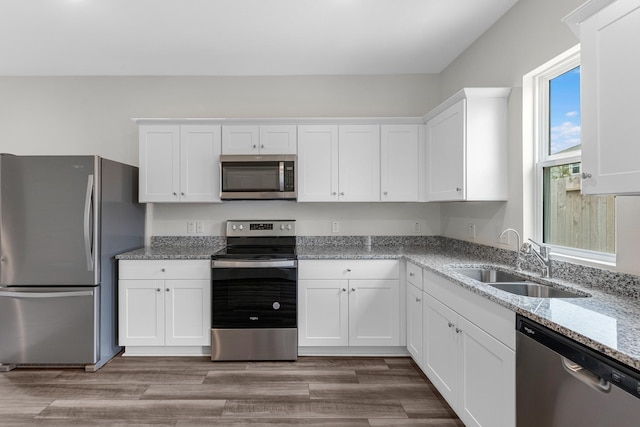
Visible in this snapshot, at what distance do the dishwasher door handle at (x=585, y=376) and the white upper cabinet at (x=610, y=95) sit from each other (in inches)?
25.0

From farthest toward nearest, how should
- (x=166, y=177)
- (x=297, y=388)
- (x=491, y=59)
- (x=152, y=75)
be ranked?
(x=152, y=75)
(x=166, y=177)
(x=491, y=59)
(x=297, y=388)

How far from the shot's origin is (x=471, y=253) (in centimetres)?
297

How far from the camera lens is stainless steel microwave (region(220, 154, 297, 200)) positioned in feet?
10.5

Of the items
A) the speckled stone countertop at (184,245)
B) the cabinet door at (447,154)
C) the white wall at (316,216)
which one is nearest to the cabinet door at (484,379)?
the cabinet door at (447,154)

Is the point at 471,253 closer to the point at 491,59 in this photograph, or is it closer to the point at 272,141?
the point at 491,59

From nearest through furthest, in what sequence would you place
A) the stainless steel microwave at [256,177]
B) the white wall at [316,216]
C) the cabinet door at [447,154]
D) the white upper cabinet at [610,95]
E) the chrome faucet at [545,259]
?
the white upper cabinet at [610,95]
the chrome faucet at [545,259]
the cabinet door at [447,154]
the stainless steel microwave at [256,177]
the white wall at [316,216]

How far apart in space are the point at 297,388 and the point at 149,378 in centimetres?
115

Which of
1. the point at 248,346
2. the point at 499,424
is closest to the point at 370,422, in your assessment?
the point at 499,424

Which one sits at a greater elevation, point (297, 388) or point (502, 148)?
point (502, 148)

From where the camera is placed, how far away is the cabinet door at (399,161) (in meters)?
3.29

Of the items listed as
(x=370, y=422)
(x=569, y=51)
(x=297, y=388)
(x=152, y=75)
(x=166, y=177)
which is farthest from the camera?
(x=152, y=75)

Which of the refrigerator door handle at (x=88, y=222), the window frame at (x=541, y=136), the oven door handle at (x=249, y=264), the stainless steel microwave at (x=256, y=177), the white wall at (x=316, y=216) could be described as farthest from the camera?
the white wall at (x=316, y=216)

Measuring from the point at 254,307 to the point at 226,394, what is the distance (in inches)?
27.1

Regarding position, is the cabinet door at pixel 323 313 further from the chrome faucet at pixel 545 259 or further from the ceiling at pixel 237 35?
the ceiling at pixel 237 35
